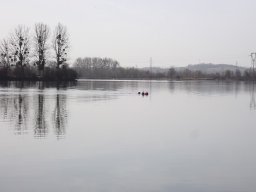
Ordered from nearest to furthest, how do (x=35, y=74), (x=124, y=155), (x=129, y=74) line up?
(x=124, y=155) < (x=35, y=74) < (x=129, y=74)

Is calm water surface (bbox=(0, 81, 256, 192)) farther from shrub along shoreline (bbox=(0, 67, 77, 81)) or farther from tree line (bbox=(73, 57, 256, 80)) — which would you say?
tree line (bbox=(73, 57, 256, 80))

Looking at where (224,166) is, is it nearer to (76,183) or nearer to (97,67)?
(76,183)

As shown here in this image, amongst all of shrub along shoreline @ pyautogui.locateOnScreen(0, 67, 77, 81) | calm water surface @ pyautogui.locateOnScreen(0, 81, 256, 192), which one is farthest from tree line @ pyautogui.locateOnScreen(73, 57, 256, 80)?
calm water surface @ pyautogui.locateOnScreen(0, 81, 256, 192)

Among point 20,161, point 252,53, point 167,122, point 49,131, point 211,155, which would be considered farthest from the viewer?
point 252,53

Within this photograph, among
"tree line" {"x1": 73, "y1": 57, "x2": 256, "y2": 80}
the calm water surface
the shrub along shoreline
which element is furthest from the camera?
"tree line" {"x1": 73, "y1": 57, "x2": 256, "y2": 80}

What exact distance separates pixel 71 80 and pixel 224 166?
75.4 meters

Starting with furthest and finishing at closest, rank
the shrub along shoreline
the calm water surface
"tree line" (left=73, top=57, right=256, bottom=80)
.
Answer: "tree line" (left=73, top=57, right=256, bottom=80)
the shrub along shoreline
the calm water surface

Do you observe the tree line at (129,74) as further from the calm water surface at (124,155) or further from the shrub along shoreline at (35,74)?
the calm water surface at (124,155)

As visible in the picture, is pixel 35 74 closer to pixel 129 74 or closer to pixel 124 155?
pixel 124 155

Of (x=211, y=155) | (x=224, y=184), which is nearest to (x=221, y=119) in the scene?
(x=211, y=155)

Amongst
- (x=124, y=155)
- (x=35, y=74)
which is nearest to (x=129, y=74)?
(x=35, y=74)

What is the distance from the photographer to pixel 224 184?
791 centimetres

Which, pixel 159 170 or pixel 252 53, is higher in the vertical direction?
pixel 252 53

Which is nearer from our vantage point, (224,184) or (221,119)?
(224,184)
